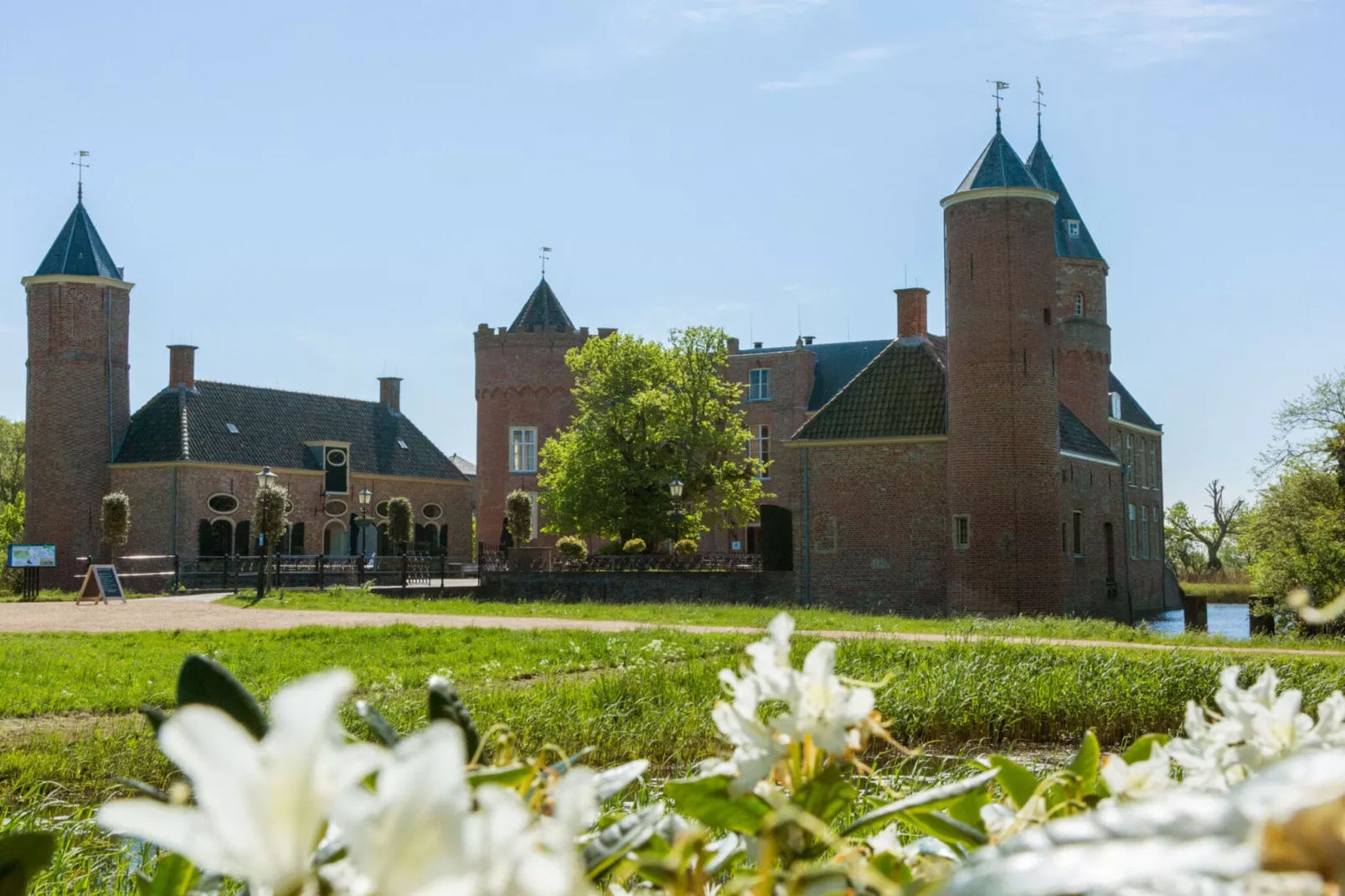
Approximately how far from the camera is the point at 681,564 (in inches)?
1262

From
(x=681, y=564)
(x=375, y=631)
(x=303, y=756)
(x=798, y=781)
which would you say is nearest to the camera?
(x=303, y=756)

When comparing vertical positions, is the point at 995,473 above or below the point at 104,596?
above

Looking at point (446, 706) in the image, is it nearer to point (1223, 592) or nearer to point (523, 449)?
point (523, 449)

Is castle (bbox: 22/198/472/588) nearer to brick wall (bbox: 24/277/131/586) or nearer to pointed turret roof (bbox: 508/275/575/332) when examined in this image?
brick wall (bbox: 24/277/131/586)

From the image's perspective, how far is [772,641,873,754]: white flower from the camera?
1.03 metres

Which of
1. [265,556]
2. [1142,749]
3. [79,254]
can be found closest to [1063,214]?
[265,556]

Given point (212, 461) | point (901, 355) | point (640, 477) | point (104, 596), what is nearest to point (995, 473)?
point (901, 355)

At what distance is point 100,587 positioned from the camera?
91.9 ft

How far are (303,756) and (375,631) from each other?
16.7 meters

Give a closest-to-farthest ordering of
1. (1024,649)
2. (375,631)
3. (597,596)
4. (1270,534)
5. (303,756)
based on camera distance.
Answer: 1. (303,756)
2. (1024,649)
3. (375,631)
4. (597,596)
5. (1270,534)

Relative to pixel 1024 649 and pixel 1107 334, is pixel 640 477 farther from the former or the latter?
pixel 1024 649

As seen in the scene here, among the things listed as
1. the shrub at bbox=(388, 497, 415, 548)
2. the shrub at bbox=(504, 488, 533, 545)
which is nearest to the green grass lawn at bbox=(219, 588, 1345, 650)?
the shrub at bbox=(504, 488, 533, 545)

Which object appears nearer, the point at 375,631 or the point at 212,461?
the point at 375,631

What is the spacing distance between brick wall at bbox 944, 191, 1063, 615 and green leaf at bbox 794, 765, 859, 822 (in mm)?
27541
